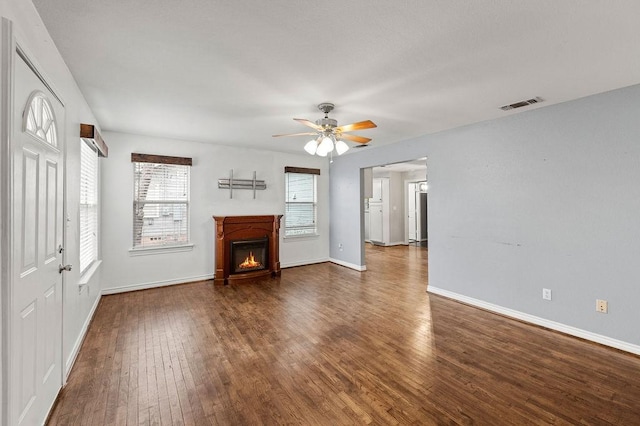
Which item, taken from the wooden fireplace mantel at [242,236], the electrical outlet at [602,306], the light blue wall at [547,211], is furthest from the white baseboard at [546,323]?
the wooden fireplace mantel at [242,236]

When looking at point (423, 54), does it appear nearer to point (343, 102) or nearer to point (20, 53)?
point (343, 102)

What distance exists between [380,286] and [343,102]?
3053mm

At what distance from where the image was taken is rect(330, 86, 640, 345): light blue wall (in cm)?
273

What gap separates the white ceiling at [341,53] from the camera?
5.61ft

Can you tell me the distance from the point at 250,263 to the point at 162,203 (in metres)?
1.83

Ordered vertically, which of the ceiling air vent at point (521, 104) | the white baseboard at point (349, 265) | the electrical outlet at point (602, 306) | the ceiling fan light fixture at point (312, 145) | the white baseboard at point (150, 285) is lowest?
the white baseboard at point (150, 285)

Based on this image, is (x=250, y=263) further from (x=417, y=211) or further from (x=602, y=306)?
(x=417, y=211)

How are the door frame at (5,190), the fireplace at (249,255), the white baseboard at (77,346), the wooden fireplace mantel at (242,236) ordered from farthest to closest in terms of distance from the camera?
1. the fireplace at (249,255)
2. the wooden fireplace mantel at (242,236)
3. the white baseboard at (77,346)
4. the door frame at (5,190)

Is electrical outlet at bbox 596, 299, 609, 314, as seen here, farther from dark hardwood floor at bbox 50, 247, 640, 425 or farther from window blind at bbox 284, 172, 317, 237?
window blind at bbox 284, 172, 317, 237

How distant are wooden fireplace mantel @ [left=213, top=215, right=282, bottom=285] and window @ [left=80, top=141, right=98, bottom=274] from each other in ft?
5.50

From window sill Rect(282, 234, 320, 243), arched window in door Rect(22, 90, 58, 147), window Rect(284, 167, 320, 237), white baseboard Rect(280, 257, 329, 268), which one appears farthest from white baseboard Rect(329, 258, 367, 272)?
arched window in door Rect(22, 90, 58, 147)

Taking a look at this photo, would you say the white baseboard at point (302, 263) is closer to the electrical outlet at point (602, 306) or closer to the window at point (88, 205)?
the window at point (88, 205)

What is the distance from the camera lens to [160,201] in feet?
15.6

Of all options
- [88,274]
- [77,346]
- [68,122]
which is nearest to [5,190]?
[68,122]
